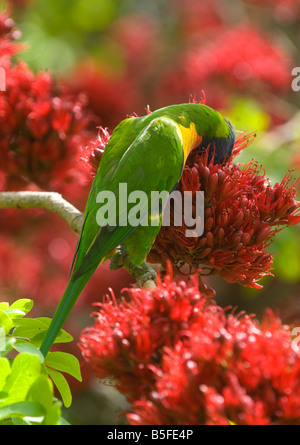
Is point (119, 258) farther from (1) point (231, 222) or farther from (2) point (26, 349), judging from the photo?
(2) point (26, 349)

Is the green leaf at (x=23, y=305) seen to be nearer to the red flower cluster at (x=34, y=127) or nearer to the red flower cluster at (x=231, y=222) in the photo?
the red flower cluster at (x=231, y=222)

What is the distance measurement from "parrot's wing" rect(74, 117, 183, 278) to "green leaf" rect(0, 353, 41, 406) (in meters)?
0.45

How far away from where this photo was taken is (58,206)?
1618 millimetres

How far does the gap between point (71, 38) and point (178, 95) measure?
45.0 inches

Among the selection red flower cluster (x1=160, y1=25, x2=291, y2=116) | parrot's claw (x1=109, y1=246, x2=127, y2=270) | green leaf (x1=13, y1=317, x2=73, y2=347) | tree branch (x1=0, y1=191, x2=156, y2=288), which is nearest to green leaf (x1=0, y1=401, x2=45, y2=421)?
green leaf (x1=13, y1=317, x2=73, y2=347)

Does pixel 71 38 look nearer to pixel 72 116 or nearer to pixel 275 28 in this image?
pixel 275 28

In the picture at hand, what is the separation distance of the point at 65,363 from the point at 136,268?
0.37m

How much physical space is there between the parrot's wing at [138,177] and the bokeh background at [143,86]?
0.63 metres

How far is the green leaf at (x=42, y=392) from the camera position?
928 mm

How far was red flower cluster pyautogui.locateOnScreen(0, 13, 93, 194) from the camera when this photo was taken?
1.89m

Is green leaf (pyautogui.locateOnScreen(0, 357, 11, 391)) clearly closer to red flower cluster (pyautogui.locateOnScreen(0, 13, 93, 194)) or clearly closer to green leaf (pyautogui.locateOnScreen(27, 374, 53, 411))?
green leaf (pyautogui.locateOnScreen(27, 374, 53, 411))

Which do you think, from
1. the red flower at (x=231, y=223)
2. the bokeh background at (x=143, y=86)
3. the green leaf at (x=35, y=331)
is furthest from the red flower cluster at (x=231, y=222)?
the bokeh background at (x=143, y=86)

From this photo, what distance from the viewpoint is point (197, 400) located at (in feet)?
2.94

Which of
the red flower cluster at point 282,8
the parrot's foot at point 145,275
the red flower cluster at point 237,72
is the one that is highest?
the red flower cluster at point 282,8
